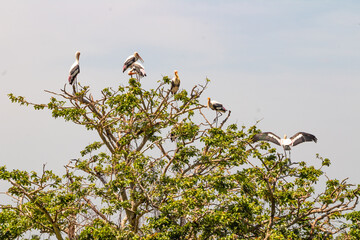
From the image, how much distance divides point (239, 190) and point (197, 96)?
2.78 metres

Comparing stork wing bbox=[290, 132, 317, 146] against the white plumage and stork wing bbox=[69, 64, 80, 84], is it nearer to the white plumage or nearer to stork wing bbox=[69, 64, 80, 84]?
the white plumage

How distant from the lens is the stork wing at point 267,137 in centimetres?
1544

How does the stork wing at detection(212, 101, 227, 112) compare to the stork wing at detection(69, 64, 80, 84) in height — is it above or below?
below

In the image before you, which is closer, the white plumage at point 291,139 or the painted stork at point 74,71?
the white plumage at point 291,139

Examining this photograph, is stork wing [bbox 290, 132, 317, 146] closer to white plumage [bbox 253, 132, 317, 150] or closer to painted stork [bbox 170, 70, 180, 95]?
white plumage [bbox 253, 132, 317, 150]

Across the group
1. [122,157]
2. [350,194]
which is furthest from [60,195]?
[350,194]

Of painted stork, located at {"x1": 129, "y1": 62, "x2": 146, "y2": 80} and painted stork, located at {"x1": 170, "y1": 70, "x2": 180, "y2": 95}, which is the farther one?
painted stork, located at {"x1": 129, "y1": 62, "x2": 146, "y2": 80}

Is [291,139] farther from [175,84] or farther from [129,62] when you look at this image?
[129,62]

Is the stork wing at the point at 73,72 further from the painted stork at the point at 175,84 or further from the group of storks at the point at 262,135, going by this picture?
the painted stork at the point at 175,84

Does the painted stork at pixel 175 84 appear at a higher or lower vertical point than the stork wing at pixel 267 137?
higher

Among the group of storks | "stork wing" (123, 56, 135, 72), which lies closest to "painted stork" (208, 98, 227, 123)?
the group of storks

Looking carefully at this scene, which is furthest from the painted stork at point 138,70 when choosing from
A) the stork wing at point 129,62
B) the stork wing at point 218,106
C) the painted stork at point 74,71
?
the stork wing at point 218,106

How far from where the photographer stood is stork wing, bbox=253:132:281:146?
15.4m

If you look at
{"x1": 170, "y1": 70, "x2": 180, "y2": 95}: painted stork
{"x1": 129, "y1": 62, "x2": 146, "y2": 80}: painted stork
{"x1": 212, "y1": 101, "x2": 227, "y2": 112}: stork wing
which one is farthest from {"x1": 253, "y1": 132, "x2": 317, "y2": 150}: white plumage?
{"x1": 129, "y1": 62, "x2": 146, "y2": 80}: painted stork
